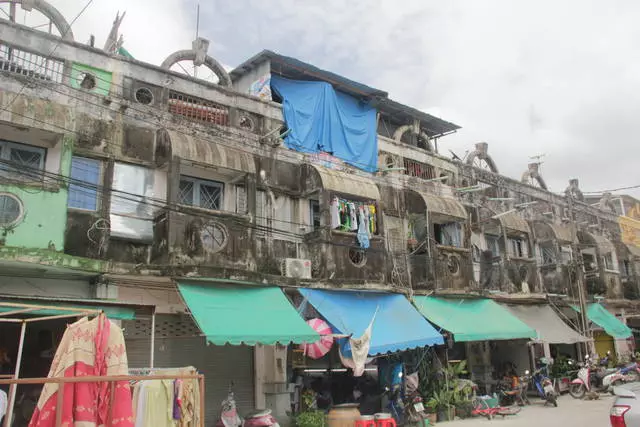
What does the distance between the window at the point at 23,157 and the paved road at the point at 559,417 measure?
11.0m

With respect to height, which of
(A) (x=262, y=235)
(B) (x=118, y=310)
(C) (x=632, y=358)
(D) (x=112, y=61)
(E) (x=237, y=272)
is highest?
(D) (x=112, y=61)

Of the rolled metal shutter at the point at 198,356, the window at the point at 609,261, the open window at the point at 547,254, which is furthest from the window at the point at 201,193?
the window at the point at 609,261

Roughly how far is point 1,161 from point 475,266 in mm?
15605

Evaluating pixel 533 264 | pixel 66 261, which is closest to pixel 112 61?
Result: pixel 66 261

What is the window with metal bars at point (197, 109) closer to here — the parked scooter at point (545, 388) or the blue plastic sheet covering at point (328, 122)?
the blue plastic sheet covering at point (328, 122)

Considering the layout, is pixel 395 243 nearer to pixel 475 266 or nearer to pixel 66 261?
pixel 475 266

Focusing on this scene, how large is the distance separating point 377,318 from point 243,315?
4145mm

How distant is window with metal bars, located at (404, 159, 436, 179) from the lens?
1892 cm

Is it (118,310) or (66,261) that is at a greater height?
(66,261)

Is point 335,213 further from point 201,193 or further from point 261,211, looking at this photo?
point 201,193

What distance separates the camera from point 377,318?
1403 centimetres

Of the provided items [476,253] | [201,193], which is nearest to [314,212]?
[201,193]

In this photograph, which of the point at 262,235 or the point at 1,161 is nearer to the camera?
the point at 1,161

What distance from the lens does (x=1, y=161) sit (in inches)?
389
